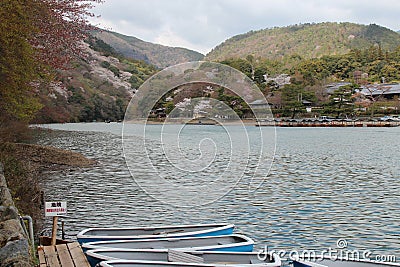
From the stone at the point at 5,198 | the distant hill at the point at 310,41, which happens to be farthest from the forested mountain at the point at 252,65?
the stone at the point at 5,198

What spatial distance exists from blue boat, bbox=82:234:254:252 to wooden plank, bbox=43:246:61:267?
0.41 metres

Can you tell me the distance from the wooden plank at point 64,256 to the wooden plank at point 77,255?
5 cm

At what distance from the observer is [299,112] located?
69750mm

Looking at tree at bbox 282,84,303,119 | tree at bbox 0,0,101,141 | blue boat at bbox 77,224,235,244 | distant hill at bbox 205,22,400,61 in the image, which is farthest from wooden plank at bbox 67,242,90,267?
distant hill at bbox 205,22,400,61

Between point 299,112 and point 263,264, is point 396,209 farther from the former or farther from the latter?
point 299,112

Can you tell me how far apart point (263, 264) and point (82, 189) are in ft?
37.8

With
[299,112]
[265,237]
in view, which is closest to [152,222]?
[265,237]

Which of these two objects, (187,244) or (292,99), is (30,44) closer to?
(187,244)

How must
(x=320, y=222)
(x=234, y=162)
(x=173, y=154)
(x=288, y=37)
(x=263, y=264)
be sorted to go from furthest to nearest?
1. (x=288, y=37)
2. (x=173, y=154)
3. (x=234, y=162)
4. (x=320, y=222)
5. (x=263, y=264)

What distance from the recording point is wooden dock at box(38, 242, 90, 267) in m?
6.78

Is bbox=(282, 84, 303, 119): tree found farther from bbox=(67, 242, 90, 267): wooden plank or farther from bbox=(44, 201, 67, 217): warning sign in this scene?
bbox=(67, 242, 90, 267): wooden plank

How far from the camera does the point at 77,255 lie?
7160 mm

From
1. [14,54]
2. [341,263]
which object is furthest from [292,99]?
[341,263]

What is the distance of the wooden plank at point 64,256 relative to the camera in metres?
6.82
